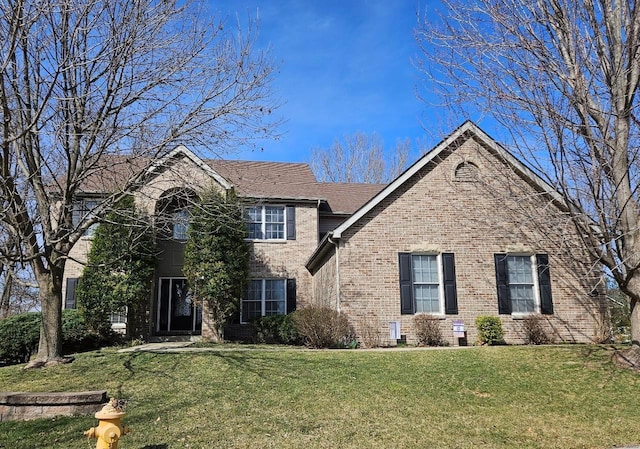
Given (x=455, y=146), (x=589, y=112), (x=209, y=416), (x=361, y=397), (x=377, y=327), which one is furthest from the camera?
(x=455, y=146)

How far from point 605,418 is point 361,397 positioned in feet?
12.2

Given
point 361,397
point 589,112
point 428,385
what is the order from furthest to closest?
point 589,112, point 428,385, point 361,397

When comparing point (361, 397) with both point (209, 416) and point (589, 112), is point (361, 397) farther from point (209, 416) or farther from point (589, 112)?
point (589, 112)

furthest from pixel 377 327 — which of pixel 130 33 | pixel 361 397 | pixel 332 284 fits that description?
pixel 130 33

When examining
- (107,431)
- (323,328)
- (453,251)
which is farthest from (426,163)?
(107,431)

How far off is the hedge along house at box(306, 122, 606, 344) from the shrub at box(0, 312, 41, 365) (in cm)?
864

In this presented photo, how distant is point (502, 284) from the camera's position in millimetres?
14578

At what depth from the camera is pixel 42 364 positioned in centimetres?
1101

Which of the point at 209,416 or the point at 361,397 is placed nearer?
the point at 209,416

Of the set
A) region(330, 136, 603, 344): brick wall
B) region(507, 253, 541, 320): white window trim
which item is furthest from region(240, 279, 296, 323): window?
region(507, 253, 541, 320): white window trim

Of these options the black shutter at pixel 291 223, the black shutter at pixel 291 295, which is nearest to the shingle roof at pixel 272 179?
the black shutter at pixel 291 223

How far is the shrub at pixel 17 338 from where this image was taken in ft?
46.6

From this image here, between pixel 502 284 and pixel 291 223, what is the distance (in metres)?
8.04

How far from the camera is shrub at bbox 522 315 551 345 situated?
46.3 feet
